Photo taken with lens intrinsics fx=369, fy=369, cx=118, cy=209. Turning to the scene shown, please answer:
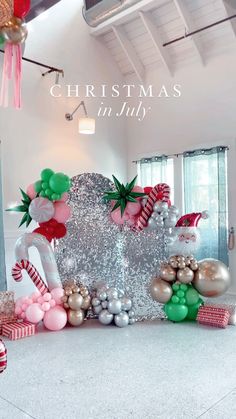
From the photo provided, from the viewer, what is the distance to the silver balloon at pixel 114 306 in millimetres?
3553

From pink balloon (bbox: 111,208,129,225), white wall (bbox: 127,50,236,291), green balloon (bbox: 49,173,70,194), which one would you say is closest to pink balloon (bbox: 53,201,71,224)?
green balloon (bbox: 49,173,70,194)

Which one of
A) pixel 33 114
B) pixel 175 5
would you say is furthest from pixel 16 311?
pixel 175 5

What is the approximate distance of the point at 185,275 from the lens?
3.55 m

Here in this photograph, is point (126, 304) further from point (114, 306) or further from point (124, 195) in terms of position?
point (124, 195)

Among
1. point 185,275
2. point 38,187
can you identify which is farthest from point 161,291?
point 38,187

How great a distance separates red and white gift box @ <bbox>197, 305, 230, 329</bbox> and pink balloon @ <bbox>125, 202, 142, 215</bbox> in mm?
1152

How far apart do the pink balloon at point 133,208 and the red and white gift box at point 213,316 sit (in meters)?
1.15

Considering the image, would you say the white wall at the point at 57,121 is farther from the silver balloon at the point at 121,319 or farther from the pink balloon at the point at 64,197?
the silver balloon at the point at 121,319

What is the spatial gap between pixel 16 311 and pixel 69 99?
323 cm

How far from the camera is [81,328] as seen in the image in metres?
3.59

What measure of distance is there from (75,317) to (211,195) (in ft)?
8.28

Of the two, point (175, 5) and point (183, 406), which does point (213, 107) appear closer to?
point (175, 5)

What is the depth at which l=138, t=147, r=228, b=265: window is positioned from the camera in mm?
4887

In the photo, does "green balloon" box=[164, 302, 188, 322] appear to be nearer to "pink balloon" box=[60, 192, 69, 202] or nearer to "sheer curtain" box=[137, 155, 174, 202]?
"pink balloon" box=[60, 192, 69, 202]
